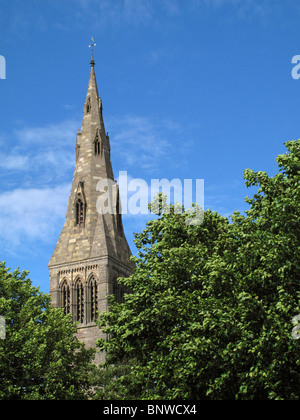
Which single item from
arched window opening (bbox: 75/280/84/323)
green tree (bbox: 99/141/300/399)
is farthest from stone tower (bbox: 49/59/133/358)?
green tree (bbox: 99/141/300/399)

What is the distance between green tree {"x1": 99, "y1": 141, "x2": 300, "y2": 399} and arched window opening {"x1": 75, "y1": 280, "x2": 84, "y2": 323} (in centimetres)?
5251

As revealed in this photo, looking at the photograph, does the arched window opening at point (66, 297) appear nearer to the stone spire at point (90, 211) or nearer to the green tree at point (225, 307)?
the stone spire at point (90, 211)

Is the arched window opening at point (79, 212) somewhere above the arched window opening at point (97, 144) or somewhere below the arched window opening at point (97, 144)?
below

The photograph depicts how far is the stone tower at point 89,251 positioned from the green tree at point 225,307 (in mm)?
51389

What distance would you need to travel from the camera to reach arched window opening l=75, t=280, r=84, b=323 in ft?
274

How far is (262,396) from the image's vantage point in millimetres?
24375

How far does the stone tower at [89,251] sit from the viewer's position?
274 feet

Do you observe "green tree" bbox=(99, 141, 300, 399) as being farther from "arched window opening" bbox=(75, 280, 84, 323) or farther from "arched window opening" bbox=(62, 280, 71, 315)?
"arched window opening" bbox=(62, 280, 71, 315)

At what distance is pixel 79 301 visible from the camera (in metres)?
84.5

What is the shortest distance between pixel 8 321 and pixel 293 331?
1056 inches

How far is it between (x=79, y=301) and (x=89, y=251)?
20.4 ft

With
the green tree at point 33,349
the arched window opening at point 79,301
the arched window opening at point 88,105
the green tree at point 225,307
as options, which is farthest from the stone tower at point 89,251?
the green tree at point 225,307
